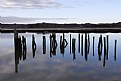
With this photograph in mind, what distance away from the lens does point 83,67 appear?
1093 inches

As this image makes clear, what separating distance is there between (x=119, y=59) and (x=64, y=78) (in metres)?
9.42

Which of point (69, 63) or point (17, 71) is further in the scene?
point (69, 63)

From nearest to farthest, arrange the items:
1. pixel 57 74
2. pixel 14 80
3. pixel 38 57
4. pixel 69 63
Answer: pixel 14 80 → pixel 57 74 → pixel 69 63 → pixel 38 57

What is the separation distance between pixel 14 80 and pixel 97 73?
680 centimetres

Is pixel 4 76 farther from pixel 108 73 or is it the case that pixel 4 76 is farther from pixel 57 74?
pixel 108 73

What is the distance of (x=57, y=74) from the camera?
24812mm

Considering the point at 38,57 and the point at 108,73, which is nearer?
the point at 108,73

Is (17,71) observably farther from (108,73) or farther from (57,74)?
(108,73)

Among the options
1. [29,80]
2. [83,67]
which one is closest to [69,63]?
[83,67]

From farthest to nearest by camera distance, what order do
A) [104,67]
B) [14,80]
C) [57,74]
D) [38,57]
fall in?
1. [38,57]
2. [104,67]
3. [57,74]
4. [14,80]

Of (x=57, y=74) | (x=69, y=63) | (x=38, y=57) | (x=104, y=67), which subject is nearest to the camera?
(x=57, y=74)

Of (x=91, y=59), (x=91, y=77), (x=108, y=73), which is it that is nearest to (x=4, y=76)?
(x=91, y=77)

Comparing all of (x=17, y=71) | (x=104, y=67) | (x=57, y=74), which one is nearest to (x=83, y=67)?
(x=104, y=67)

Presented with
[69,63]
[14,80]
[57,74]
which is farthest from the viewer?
[69,63]
